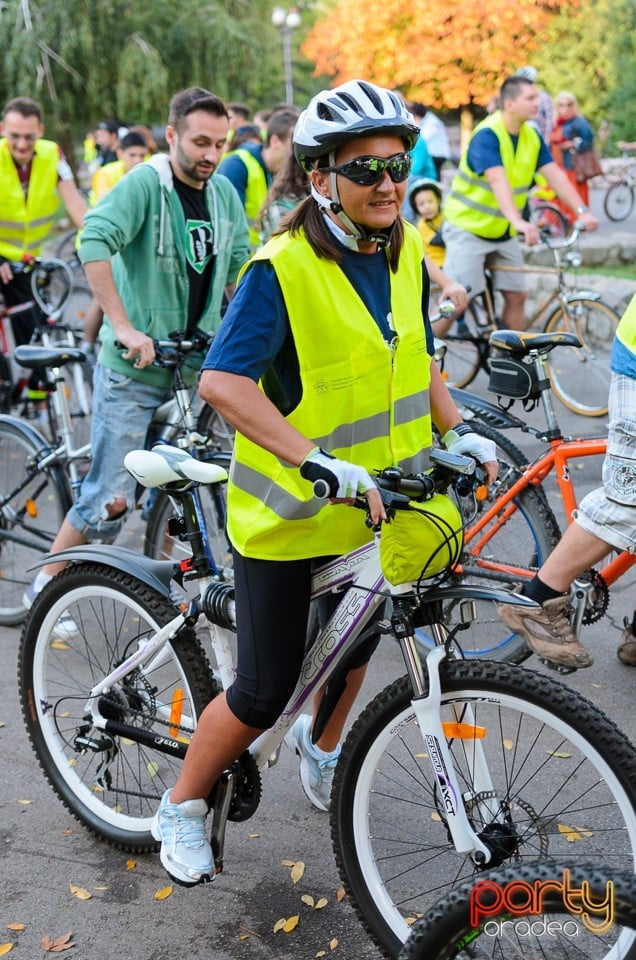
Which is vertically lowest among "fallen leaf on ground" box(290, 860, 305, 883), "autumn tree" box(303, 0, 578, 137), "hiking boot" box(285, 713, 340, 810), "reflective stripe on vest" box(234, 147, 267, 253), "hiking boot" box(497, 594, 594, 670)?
"fallen leaf on ground" box(290, 860, 305, 883)

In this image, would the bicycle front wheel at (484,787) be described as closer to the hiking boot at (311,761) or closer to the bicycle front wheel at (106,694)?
the hiking boot at (311,761)

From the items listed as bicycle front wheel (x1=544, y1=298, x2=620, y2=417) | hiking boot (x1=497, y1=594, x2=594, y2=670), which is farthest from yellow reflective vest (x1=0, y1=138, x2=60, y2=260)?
hiking boot (x1=497, y1=594, x2=594, y2=670)

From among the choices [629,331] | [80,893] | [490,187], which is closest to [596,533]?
[629,331]

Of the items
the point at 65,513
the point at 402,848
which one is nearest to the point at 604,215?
the point at 65,513

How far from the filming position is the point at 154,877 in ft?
10.9

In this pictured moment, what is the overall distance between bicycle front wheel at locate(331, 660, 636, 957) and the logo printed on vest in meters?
2.37

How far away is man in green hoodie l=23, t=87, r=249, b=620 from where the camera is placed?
4414 mm

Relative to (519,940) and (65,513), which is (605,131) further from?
(519,940)

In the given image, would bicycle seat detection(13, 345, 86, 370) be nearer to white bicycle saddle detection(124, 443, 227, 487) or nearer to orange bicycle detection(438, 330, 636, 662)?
orange bicycle detection(438, 330, 636, 662)

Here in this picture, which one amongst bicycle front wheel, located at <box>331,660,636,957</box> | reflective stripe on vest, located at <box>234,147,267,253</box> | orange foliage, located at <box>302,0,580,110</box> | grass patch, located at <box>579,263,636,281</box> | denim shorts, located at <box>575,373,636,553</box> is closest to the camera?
bicycle front wheel, located at <box>331,660,636,957</box>

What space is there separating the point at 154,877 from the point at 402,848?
2.49 feet

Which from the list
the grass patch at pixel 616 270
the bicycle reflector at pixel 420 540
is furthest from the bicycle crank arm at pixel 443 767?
the grass patch at pixel 616 270

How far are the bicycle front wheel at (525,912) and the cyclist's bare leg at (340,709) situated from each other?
894 mm

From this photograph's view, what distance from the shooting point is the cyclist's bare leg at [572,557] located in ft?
12.6
